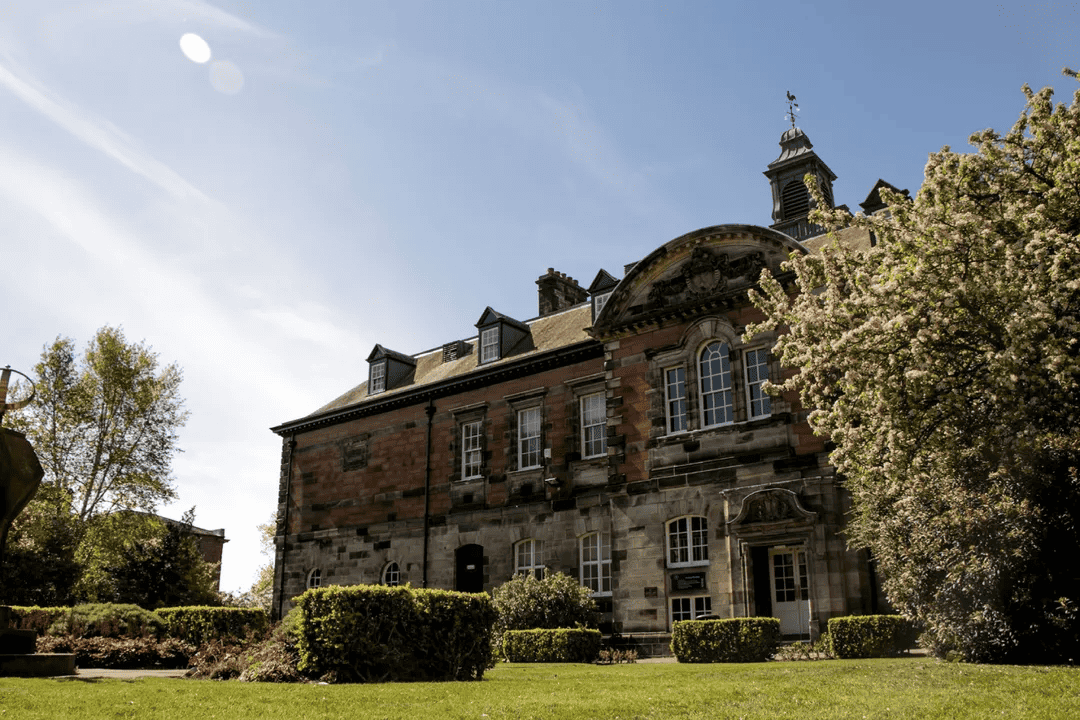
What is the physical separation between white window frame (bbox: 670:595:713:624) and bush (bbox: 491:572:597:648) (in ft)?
7.03

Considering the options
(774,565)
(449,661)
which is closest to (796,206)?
(774,565)

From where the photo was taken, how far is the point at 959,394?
1275 centimetres

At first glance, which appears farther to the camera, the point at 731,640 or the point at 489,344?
the point at 489,344

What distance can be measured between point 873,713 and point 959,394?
583 cm

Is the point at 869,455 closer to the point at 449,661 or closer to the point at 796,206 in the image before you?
the point at 449,661

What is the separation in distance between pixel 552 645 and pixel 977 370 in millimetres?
11282

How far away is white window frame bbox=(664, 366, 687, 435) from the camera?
78.3 ft

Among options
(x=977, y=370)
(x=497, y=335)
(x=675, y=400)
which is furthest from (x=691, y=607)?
(x=497, y=335)

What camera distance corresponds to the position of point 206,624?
1984cm

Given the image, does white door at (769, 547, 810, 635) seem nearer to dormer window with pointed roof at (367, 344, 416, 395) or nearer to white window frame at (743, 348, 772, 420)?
white window frame at (743, 348, 772, 420)

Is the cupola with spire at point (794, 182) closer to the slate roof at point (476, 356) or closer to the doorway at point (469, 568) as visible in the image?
the slate roof at point (476, 356)

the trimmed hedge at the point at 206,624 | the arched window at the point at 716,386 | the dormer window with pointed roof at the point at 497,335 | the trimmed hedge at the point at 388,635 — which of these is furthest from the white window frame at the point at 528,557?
the trimmed hedge at the point at 388,635

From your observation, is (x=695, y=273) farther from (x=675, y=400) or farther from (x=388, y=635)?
(x=388, y=635)

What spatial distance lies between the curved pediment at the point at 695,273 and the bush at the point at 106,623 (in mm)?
13843
